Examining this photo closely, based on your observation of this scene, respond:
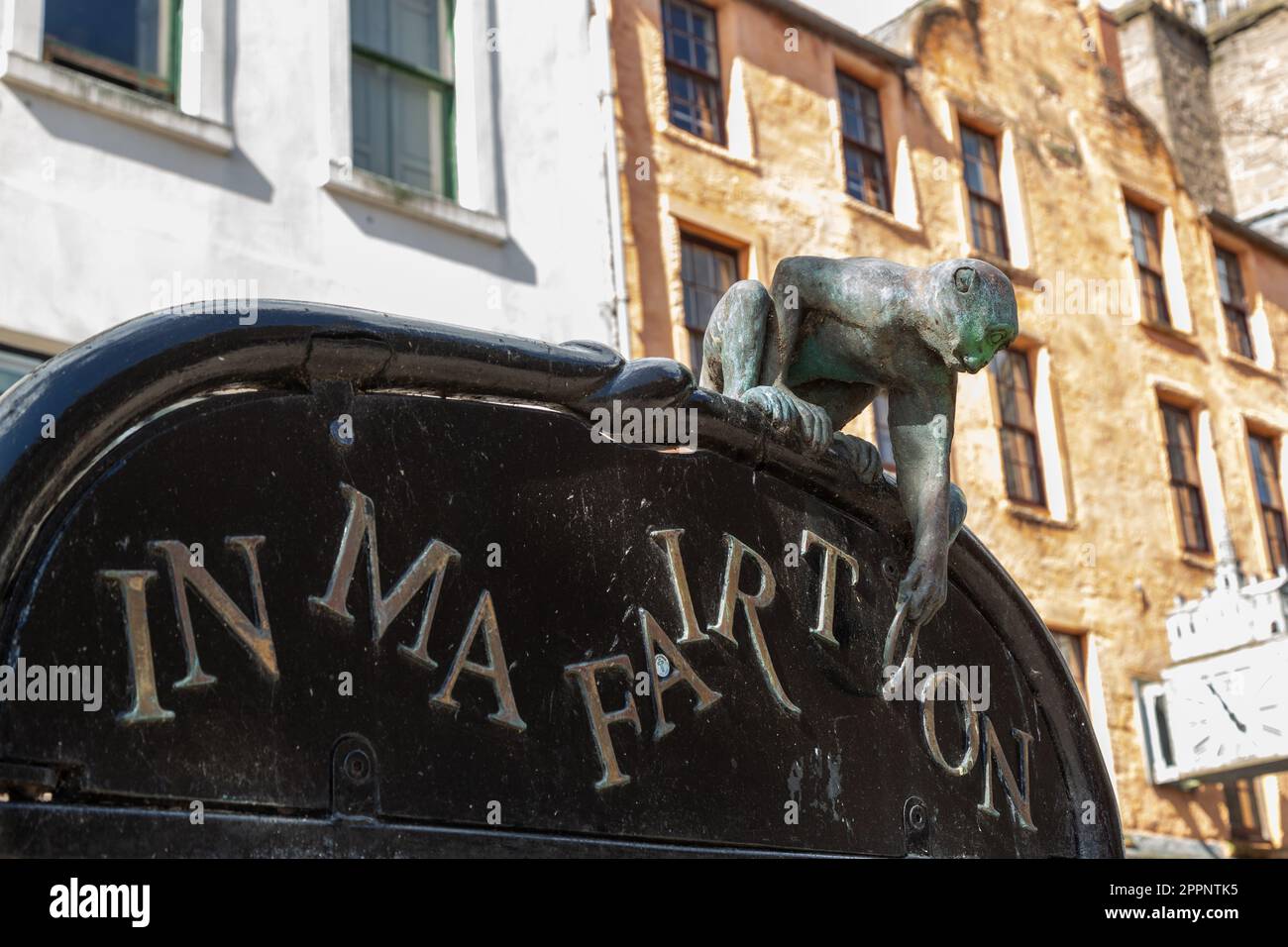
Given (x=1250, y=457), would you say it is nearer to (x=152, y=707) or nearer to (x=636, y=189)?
(x=636, y=189)

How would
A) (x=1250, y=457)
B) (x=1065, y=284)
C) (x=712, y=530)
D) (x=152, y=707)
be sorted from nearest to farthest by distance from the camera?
(x=152, y=707) → (x=712, y=530) → (x=1065, y=284) → (x=1250, y=457)

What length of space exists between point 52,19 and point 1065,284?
12.9 meters

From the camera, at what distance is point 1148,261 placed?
22312 mm

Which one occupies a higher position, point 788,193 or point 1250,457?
point 788,193

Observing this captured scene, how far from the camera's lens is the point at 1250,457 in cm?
2241

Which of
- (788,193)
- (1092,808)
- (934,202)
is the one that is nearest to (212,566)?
(1092,808)

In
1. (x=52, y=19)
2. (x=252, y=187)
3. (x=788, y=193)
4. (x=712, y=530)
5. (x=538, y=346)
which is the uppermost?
(x=788, y=193)

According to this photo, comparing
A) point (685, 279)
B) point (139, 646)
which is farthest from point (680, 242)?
point (139, 646)

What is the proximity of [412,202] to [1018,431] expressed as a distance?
8.94 metres

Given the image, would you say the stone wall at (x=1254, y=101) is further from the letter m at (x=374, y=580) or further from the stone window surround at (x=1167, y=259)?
the letter m at (x=374, y=580)

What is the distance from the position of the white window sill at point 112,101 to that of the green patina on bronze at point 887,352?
8.92 meters

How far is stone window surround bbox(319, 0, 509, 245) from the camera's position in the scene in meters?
12.3
